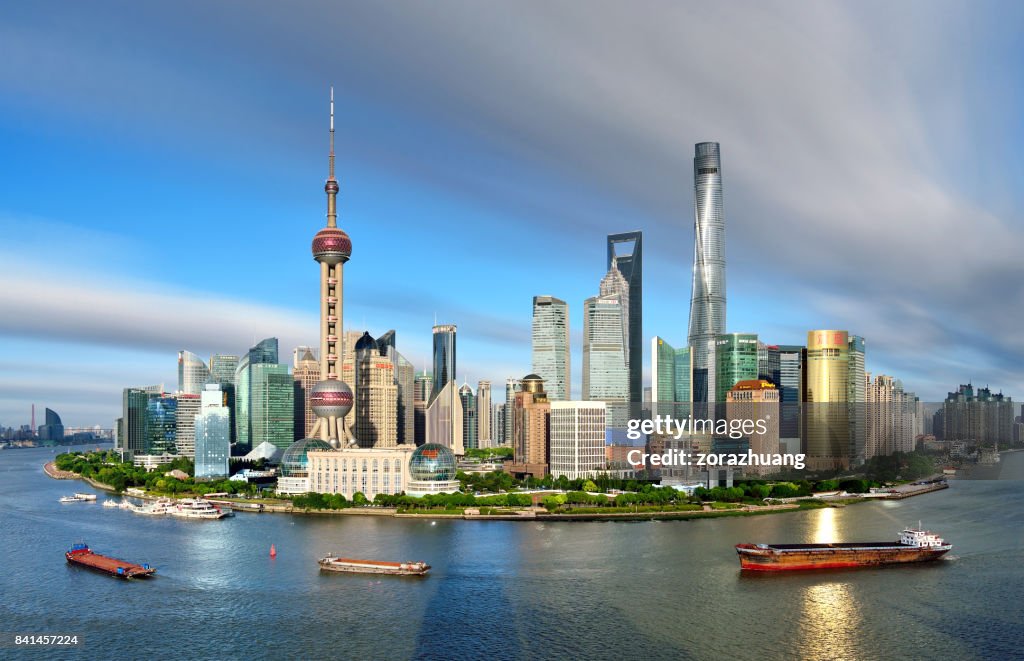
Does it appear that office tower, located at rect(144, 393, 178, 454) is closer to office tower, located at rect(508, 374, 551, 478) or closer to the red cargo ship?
office tower, located at rect(508, 374, 551, 478)

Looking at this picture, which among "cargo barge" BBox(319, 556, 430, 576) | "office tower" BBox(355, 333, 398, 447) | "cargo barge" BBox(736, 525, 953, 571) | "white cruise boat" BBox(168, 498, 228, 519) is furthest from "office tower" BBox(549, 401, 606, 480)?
"cargo barge" BBox(319, 556, 430, 576)

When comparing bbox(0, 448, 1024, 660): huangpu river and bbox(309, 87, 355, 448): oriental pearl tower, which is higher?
bbox(309, 87, 355, 448): oriental pearl tower

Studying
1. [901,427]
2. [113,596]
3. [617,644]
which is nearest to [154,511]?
[113,596]

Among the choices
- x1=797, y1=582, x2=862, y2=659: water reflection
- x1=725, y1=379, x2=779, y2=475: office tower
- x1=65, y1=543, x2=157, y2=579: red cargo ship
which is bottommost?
x1=797, y1=582, x2=862, y2=659: water reflection

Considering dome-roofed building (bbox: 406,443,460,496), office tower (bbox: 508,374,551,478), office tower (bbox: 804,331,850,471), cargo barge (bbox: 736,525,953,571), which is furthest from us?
office tower (bbox: 804,331,850,471)

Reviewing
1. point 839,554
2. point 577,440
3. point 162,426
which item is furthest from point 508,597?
point 162,426

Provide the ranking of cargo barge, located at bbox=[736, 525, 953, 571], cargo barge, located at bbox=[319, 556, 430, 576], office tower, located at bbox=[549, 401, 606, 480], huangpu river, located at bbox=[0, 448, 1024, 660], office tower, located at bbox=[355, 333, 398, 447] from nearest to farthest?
huangpu river, located at bbox=[0, 448, 1024, 660], cargo barge, located at bbox=[319, 556, 430, 576], cargo barge, located at bbox=[736, 525, 953, 571], office tower, located at bbox=[549, 401, 606, 480], office tower, located at bbox=[355, 333, 398, 447]

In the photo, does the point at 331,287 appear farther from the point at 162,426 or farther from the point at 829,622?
the point at 829,622
